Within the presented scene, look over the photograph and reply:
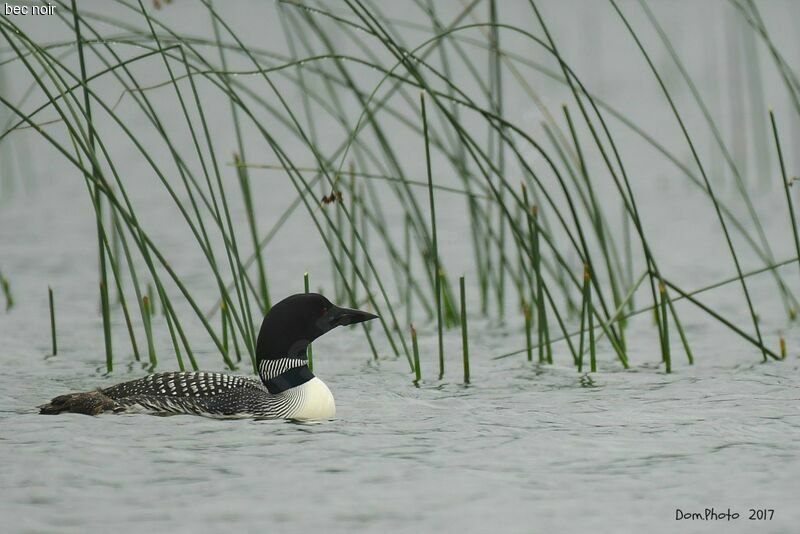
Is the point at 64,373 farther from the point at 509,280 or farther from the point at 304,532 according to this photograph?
the point at 509,280

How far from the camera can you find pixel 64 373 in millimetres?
5762

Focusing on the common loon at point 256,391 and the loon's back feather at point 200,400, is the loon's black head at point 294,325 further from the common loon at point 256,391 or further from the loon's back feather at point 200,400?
the loon's back feather at point 200,400

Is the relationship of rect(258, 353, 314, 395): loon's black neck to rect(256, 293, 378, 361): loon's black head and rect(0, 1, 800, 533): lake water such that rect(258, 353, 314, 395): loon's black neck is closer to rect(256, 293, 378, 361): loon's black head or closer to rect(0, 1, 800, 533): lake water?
rect(256, 293, 378, 361): loon's black head

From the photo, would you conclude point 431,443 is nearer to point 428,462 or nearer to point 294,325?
point 428,462

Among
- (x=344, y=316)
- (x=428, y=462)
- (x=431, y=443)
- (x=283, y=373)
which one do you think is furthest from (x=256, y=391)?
(x=428, y=462)

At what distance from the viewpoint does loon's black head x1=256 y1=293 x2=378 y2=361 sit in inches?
191

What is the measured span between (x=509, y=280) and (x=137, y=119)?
308 inches

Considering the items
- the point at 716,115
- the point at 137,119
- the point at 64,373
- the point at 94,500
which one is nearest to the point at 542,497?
the point at 94,500

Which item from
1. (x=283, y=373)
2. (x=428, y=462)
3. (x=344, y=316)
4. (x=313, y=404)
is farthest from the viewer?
(x=344, y=316)

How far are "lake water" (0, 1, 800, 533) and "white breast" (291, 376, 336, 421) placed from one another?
0.21 ft

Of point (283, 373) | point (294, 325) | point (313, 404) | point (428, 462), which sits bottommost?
point (428, 462)

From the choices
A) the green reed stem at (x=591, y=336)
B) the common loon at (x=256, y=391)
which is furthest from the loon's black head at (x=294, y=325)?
the green reed stem at (x=591, y=336)

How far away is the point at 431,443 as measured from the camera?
427cm

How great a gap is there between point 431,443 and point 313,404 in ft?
2.06
